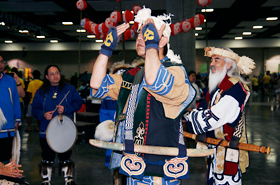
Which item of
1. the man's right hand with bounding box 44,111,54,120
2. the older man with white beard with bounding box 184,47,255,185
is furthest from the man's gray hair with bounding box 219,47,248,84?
the man's right hand with bounding box 44,111,54,120

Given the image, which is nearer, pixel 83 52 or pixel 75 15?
pixel 75 15

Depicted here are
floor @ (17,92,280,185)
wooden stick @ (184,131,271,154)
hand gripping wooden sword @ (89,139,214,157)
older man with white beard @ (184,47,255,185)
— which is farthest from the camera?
floor @ (17,92,280,185)

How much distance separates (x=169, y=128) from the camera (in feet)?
5.67

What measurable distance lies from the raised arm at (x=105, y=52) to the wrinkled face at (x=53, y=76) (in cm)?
229

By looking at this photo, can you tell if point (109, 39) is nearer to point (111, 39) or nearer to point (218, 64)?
point (111, 39)

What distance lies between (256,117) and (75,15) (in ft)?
32.7

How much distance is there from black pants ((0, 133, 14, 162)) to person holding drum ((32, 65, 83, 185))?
1.35 ft

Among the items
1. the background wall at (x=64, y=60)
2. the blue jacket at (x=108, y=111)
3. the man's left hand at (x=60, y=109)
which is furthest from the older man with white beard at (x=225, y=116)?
the background wall at (x=64, y=60)

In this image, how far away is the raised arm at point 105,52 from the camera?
1811mm

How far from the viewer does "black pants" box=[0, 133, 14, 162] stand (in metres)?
3.57

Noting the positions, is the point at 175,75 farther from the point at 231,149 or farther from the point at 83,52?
the point at 83,52

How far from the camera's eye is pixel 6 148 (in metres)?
3.61

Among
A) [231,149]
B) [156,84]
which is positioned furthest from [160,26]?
[231,149]

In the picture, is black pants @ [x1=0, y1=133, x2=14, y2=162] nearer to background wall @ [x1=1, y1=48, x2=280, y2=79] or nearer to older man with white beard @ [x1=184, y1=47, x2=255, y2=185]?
older man with white beard @ [x1=184, y1=47, x2=255, y2=185]
